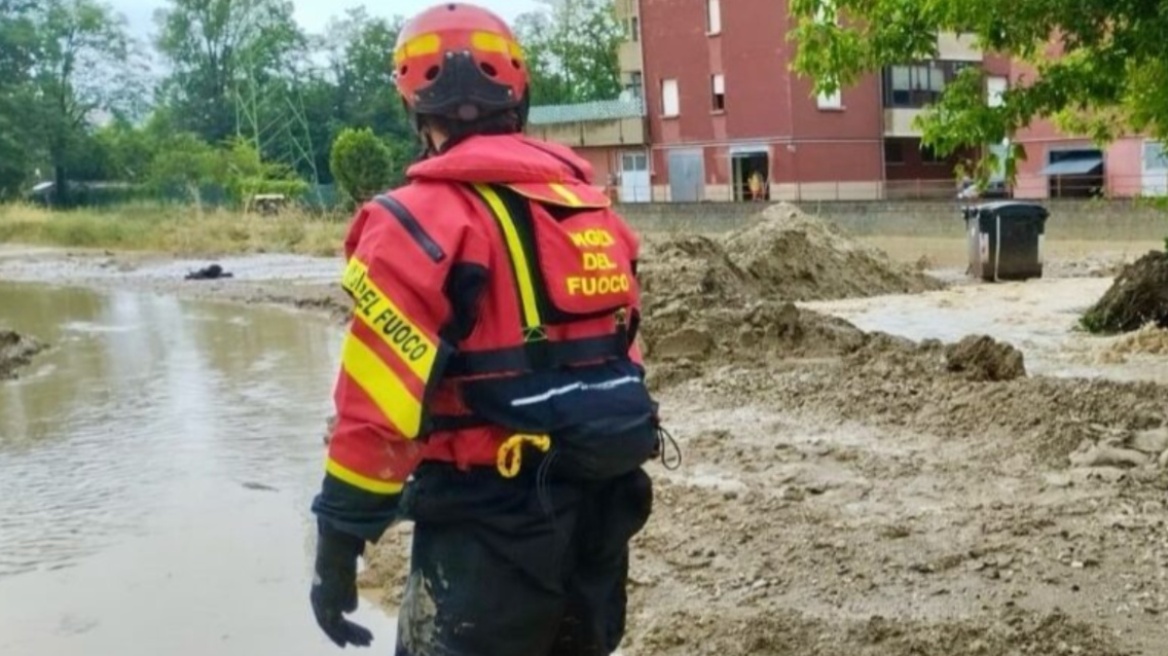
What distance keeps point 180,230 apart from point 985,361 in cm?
3878

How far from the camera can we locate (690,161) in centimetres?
4894

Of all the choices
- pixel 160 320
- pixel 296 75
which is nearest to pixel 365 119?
pixel 296 75

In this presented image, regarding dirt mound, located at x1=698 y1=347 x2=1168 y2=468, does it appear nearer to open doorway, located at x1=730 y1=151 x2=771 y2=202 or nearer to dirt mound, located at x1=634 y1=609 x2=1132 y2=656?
dirt mound, located at x1=634 y1=609 x2=1132 y2=656

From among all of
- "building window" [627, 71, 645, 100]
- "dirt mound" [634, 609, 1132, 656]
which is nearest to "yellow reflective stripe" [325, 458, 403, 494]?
"dirt mound" [634, 609, 1132, 656]

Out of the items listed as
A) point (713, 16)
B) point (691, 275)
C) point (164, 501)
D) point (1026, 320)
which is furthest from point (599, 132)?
point (164, 501)

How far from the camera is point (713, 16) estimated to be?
153 ft

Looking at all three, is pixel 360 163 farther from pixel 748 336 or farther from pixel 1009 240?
pixel 748 336

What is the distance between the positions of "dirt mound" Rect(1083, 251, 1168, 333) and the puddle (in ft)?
0.92

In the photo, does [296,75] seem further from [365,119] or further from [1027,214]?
[1027,214]

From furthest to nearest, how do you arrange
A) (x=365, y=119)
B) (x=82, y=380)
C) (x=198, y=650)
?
(x=365, y=119)
(x=82, y=380)
(x=198, y=650)

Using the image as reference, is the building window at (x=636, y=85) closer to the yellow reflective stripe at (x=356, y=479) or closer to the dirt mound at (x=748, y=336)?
the dirt mound at (x=748, y=336)

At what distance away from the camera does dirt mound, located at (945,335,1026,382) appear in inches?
373

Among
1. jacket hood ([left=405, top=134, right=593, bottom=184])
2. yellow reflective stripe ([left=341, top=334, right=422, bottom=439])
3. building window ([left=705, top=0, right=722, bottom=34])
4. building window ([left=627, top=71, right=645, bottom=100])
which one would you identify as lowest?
yellow reflective stripe ([left=341, top=334, right=422, bottom=439])

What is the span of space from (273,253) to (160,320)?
17.0m
